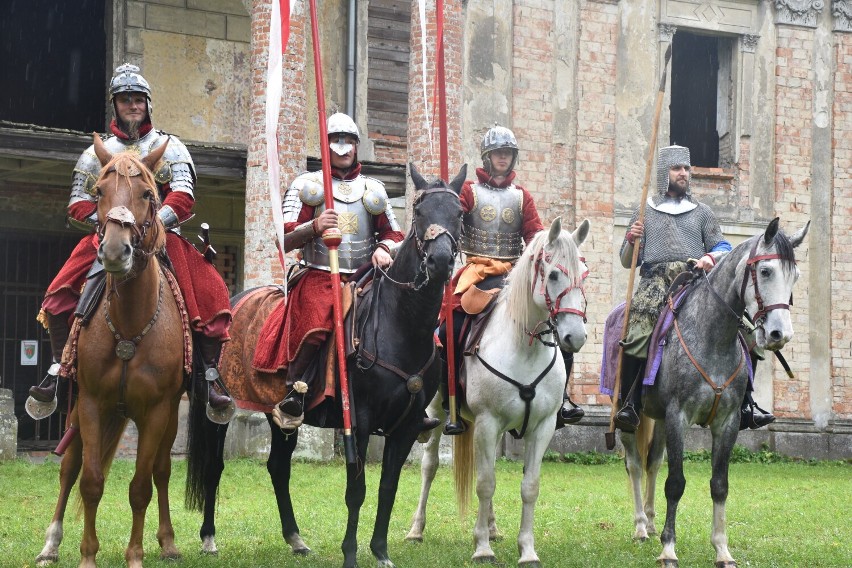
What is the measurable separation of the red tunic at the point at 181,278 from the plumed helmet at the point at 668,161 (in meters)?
4.07

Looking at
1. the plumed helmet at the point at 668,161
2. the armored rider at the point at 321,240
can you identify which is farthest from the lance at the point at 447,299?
the plumed helmet at the point at 668,161

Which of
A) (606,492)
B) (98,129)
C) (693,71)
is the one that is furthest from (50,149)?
(693,71)

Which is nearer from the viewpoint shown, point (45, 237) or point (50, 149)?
point (50, 149)

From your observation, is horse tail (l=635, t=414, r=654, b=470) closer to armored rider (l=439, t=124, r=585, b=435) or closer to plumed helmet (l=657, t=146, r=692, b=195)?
armored rider (l=439, t=124, r=585, b=435)

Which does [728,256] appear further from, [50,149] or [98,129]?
[98,129]

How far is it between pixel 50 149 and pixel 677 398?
9.44 m

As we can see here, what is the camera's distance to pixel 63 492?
7695mm

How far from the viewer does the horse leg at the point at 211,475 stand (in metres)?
8.52

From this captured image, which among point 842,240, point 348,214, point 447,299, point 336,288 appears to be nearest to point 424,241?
point 336,288

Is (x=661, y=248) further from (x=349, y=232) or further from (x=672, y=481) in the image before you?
(x=349, y=232)

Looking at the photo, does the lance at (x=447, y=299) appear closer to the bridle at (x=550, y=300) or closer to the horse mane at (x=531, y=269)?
the horse mane at (x=531, y=269)

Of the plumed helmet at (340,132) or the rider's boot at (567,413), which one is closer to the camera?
the plumed helmet at (340,132)

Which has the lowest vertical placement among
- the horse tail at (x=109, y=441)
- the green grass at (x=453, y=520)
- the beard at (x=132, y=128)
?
the green grass at (x=453, y=520)

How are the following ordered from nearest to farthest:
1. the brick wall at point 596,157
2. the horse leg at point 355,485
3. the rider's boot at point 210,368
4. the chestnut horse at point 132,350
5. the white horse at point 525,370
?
the chestnut horse at point 132,350
the horse leg at point 355,485
the rider's boot at point 210,368
the white horse at point 525,370
the brick wall at point 596,157
